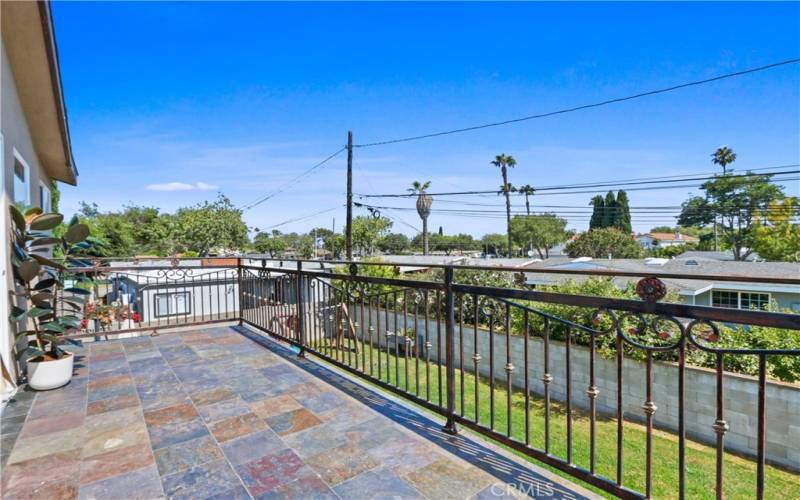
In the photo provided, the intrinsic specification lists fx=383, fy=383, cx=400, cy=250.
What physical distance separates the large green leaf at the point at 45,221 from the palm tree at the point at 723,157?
3981cm

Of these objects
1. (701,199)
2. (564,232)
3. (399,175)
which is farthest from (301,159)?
(701,199)

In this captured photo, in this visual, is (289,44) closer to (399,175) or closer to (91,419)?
(91,419)

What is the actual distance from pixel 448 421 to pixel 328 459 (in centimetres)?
68

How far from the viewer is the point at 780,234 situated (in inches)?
806

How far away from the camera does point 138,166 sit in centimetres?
2725

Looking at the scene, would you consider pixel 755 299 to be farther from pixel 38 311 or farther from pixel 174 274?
pixel 38 311

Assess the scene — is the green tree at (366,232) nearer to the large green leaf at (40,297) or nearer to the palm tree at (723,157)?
the palm tree at (723,157)

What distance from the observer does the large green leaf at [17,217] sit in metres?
2.63

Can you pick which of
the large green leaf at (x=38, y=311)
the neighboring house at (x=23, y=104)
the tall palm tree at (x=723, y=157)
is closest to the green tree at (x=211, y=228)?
the neighboring house at (x=23, y=104)

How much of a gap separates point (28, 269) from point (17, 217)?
37 cm

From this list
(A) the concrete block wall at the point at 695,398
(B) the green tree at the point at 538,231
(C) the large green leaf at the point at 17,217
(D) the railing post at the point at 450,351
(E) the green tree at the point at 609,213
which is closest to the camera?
(D) the railing post at the point at 450,351

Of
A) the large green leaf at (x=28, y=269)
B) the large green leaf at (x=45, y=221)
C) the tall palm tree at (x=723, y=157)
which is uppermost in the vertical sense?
the tall palm tree at (x=723, y=157)

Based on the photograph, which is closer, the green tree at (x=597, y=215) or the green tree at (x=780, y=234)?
the green tree at (x=780, y=234)

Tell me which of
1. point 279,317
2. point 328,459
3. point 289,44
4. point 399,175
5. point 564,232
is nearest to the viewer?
point 328,459
